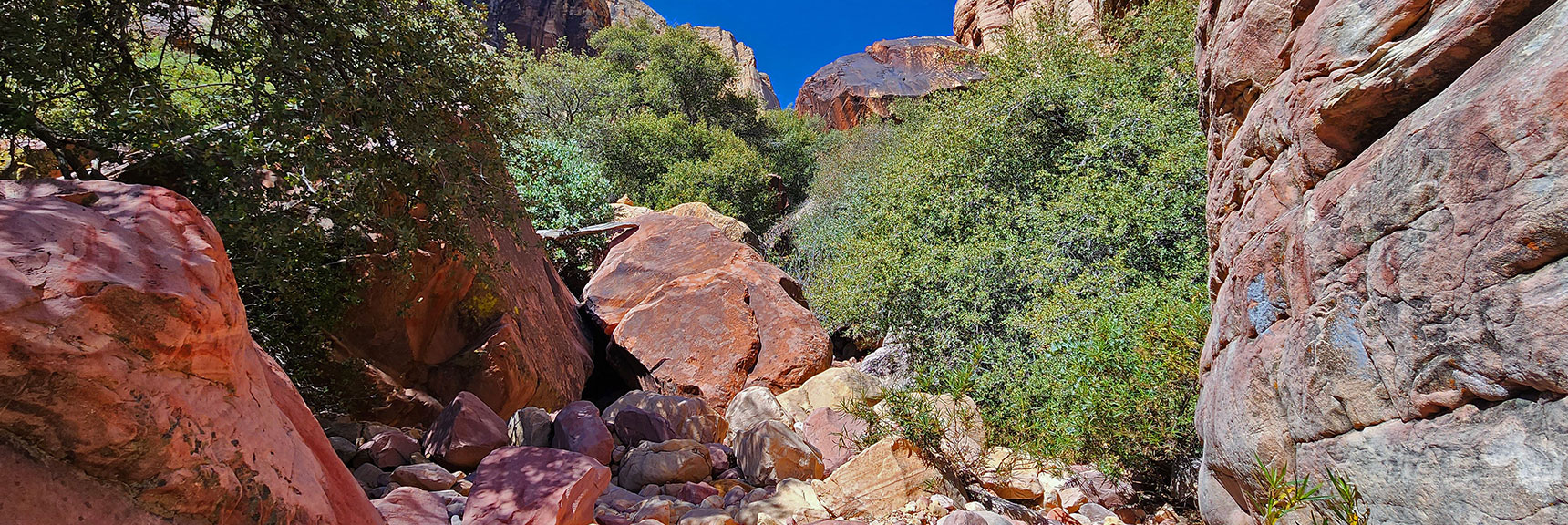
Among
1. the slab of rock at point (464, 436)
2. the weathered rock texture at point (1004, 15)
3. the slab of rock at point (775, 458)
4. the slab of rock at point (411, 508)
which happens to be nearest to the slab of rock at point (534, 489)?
the slab of rock at point (411, 508)

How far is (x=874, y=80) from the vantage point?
98.1 feet

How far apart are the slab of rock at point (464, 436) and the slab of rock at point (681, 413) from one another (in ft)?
3.88

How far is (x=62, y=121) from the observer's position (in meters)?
4.55

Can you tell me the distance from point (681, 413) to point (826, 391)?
2016 millimetres

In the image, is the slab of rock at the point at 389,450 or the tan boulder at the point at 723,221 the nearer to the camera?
the slab of rock at the point at 389,450

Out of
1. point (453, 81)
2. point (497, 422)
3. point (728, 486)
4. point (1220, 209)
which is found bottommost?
point (728, 486)

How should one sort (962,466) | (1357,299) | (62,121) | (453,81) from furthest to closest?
1. (453,81)
2. (962,466)
3. (62,121)
4. (1357,299)

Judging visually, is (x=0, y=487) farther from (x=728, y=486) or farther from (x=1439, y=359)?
(x=1439, y=359)

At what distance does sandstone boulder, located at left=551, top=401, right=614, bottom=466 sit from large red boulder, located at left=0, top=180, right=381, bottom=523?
7.57 ft

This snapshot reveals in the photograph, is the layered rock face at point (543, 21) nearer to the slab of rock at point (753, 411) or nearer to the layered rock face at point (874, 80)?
the layered rock face at point (874, 80)

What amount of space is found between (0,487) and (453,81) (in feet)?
15.4

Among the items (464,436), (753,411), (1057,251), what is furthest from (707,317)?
(464,436)

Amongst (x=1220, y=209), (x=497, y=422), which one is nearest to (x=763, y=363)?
(x=497, y=422)

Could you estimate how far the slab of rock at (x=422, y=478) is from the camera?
3971mm
